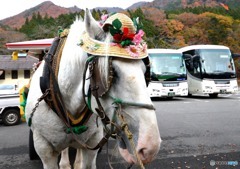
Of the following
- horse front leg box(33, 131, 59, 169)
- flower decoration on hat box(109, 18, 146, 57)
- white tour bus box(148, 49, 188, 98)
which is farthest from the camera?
white tour bus box(148, 49, 188, 98)

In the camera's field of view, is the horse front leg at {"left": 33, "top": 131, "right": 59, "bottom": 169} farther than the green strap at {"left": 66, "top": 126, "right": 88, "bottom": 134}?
Yes

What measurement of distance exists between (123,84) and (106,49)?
275 millimetres

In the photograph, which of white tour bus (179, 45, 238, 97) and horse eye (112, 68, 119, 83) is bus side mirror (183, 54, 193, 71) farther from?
horse eye (112, 68, 119, 83)

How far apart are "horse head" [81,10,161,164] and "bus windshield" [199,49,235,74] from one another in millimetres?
14995

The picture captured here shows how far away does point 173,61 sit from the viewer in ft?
52.2

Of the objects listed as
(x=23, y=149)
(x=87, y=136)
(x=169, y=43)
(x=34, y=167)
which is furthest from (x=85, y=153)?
(x=169, y=43)

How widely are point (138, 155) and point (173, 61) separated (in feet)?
48.2

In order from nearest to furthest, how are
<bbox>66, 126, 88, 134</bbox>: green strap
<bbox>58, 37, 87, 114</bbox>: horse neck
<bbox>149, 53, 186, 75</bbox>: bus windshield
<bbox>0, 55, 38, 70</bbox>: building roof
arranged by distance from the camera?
<bbox>58, 37, 87, 114</bbox>: horse neck < <bbox>66, 126, 88, 134</bbox>: green strap < <bbox>149, 53, 186, 75</bbox>: bus windshield < <bbox>0, 55, 38, 70</bbox>: building roof

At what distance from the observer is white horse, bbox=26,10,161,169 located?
5.43ft

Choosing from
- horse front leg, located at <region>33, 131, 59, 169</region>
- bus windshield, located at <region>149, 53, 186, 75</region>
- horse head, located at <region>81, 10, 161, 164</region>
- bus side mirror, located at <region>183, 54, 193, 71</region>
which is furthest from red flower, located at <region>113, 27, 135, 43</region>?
bus side mirror, located at <region>183, 54, 193, 71</region>

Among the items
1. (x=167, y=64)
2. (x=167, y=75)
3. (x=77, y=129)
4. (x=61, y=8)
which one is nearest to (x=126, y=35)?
(x=77, y=129)

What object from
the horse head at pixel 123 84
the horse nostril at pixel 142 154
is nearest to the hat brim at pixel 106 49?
the horse head at pixel 123 84

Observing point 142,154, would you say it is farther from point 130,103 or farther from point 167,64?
point 167,64

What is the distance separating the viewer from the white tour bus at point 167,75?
1508cm
